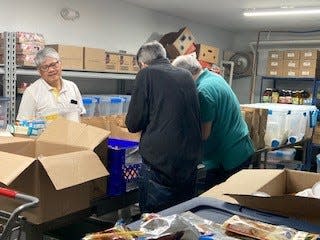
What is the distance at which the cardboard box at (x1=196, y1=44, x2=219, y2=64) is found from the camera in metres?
5.96

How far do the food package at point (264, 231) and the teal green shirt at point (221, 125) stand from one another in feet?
4.86

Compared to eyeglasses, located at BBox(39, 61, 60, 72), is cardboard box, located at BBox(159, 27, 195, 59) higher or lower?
higher

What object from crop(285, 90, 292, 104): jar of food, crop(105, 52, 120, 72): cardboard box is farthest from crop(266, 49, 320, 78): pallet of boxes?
crop(105, 52, 120, 72): cardboard box

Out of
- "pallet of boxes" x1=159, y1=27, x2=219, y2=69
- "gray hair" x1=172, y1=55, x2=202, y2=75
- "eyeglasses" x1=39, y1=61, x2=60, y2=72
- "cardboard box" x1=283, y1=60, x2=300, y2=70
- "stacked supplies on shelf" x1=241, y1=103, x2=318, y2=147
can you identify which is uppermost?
"pallet of boxes" x1=159, y1=27, x2=219, y2=69

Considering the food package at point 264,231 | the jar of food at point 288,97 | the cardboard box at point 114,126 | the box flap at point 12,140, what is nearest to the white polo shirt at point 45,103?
the cardboard box at point 114,126

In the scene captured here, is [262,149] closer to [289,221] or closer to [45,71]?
[45,71]

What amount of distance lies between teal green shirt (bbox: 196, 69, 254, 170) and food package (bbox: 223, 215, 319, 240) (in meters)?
1.48

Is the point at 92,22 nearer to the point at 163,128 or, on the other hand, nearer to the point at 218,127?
the point at 218,127

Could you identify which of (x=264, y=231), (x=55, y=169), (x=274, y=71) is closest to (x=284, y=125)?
(x=274, y=71)

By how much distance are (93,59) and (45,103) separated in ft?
4.38

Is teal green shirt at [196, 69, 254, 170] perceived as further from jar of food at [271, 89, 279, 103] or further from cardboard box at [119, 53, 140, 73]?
jar of food at [271, 89, 279, 103]

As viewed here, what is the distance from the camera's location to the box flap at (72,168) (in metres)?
1.79

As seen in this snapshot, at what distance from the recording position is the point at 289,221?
1.17m

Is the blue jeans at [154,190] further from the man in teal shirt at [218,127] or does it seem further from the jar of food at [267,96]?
the jar of food at [267,96]
